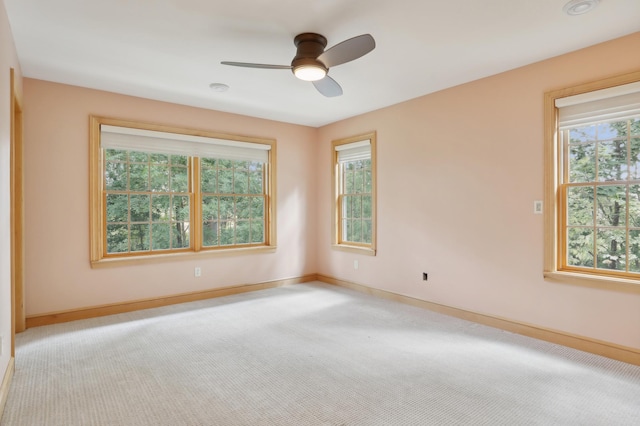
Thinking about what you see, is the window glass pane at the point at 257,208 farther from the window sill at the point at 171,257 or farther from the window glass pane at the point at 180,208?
the window glass pane at the point at 180,208

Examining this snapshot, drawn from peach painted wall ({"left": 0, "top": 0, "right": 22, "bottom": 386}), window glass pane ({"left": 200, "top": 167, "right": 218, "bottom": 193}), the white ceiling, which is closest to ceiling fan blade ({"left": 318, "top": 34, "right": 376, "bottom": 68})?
the white ceiling

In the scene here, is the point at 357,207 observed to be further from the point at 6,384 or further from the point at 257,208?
the point at 6,384

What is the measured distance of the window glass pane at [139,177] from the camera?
440cm

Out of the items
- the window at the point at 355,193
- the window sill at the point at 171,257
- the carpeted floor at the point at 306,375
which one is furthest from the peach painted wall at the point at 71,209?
the window at the point at 355,193

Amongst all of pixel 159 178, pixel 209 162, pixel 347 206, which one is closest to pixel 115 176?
pixel 159 178

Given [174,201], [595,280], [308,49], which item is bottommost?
[595,280]

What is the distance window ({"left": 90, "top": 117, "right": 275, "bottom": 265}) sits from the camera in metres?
4.20

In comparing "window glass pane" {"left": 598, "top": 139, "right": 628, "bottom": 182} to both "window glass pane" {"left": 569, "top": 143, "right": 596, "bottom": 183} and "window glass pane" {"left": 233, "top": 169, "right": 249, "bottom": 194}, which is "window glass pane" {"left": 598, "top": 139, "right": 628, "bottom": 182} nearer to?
"window glass pane" {"left": 569, "top": 143, "right": 596, "bottom": 183}

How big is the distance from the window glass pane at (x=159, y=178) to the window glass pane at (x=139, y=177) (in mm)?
71

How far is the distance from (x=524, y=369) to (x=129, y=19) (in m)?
3.94

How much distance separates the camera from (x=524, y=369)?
2.74 metres

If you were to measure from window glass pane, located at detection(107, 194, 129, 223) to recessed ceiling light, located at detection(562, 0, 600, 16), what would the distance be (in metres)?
4.62

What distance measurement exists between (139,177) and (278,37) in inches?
105

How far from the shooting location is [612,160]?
10.0 feet
